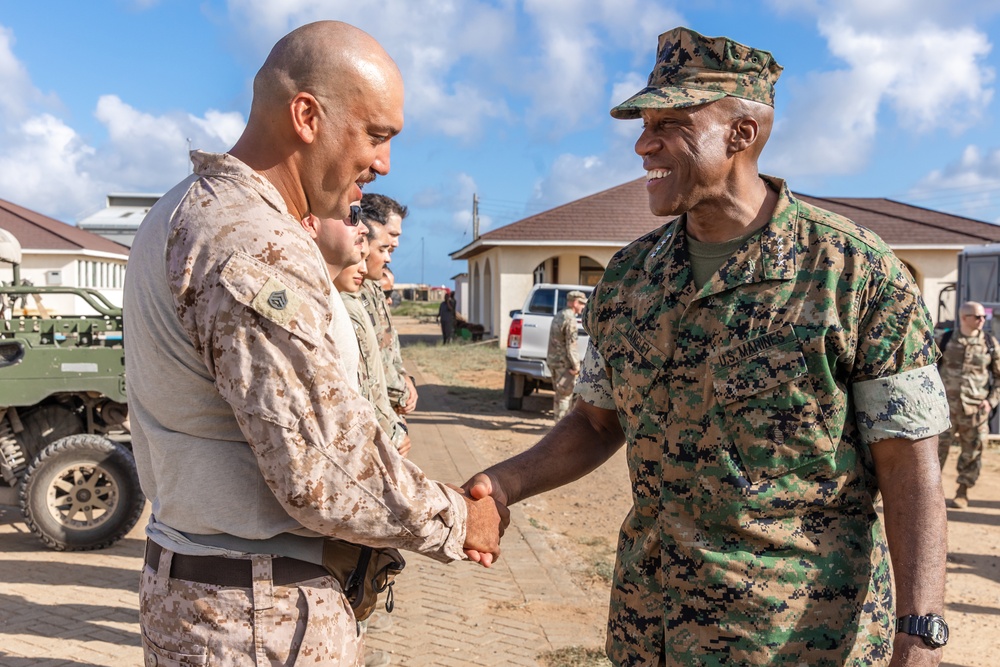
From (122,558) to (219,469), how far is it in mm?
5336

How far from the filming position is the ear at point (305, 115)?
6.54 feet

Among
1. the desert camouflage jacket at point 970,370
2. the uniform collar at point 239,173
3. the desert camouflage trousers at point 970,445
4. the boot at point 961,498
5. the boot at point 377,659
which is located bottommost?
the boot at point 377,659

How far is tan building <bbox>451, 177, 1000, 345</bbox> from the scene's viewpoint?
24391 millimetres

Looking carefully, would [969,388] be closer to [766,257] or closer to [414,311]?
[766,257]

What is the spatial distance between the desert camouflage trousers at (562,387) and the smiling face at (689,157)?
941 cm

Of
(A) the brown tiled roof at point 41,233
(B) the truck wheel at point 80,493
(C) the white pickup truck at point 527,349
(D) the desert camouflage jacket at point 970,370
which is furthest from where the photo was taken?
(A) the brown tiled roof at point 41,233

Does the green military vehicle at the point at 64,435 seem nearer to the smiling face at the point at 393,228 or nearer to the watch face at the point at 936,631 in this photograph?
the smiling face at the point at 393,228

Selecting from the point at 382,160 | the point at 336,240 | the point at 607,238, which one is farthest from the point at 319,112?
the point at 607,238

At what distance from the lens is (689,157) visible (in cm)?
236

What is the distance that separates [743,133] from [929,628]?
4.19 ft

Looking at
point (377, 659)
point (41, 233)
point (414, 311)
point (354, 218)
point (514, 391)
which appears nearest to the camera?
point (354, 218)

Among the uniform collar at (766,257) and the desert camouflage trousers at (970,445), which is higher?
the uniform collar at (766,257)

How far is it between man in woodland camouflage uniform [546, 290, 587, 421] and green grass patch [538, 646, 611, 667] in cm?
686

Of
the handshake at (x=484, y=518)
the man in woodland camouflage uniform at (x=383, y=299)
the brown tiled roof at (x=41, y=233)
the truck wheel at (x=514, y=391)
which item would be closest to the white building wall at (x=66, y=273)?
the brown tiled roof at (x=41, y=233)
